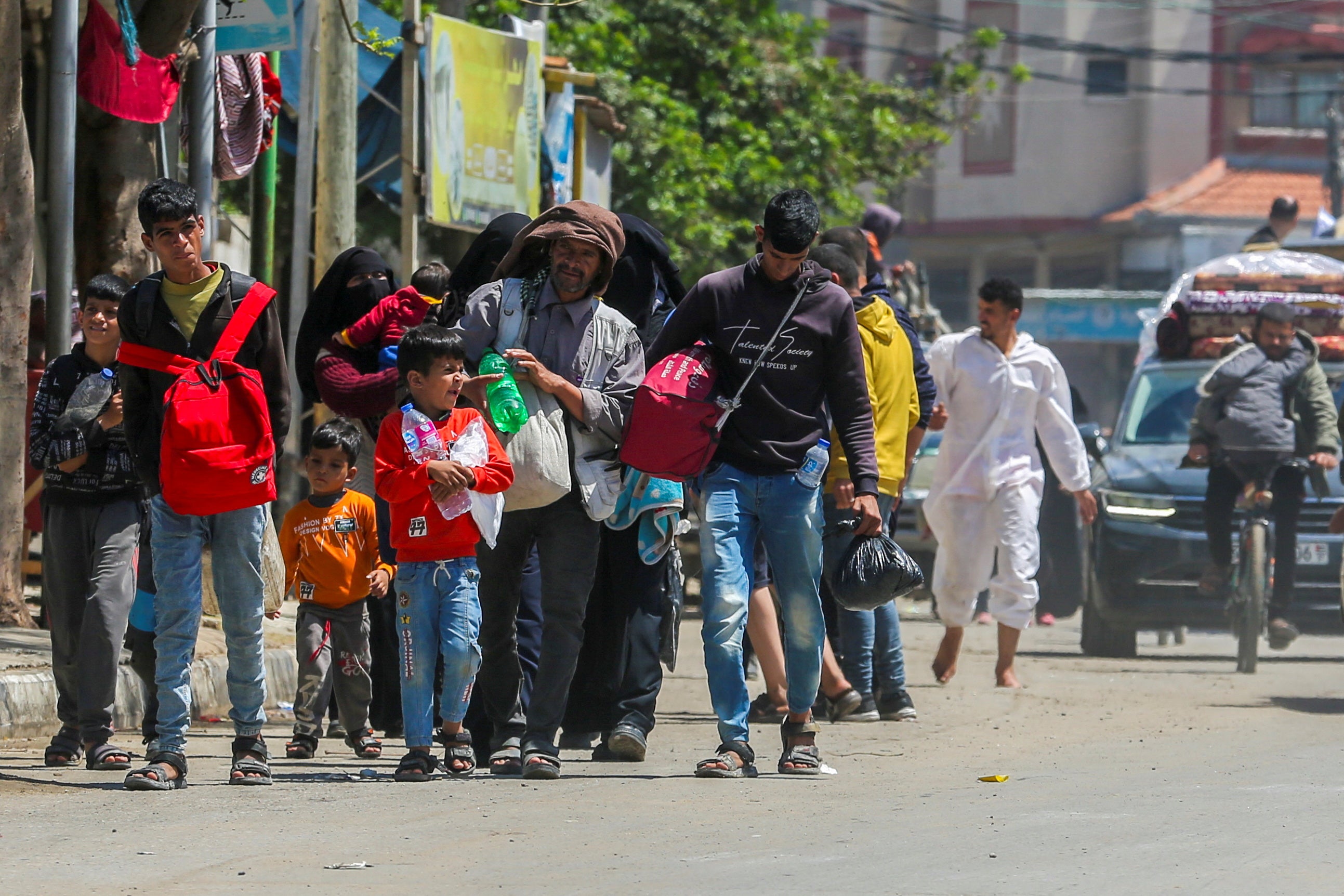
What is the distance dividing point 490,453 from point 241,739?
1.22 meters

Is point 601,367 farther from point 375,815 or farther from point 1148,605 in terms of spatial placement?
point 1148,605

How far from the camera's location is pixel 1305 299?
14.6 m

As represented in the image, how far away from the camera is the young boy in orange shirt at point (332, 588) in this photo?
796 centimetres

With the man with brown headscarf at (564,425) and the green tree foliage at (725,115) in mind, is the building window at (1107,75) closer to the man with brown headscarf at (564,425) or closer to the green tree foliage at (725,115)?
the green tree foliage at (725,115)

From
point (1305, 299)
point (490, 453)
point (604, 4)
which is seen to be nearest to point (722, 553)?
point (490, 453)

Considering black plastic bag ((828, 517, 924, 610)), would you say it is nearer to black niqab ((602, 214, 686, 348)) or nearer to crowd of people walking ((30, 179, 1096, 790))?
crowd of people walking ((30, 179, 1096, 790))

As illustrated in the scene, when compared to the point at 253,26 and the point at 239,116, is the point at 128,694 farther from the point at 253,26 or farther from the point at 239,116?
the point at 239,116

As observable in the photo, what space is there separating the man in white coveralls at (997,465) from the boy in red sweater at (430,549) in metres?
4.37

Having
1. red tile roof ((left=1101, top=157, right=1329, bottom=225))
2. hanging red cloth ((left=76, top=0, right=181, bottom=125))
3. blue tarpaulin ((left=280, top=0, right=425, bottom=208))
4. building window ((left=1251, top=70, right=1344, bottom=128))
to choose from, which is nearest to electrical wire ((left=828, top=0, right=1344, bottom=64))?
building window ((left=1251, top=70, right=1344, bottom=128))

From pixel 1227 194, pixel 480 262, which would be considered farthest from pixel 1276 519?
pixel 1227 194

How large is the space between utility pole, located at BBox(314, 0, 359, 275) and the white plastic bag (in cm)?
583

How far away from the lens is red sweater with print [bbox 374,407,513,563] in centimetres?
677

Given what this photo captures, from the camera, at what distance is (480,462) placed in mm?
6762

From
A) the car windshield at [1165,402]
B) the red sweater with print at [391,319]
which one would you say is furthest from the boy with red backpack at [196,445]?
the car windshield at [1165,402]
